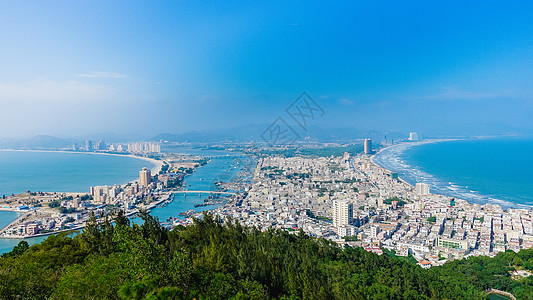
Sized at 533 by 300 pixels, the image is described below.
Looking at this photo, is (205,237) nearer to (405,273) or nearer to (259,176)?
(405,273)

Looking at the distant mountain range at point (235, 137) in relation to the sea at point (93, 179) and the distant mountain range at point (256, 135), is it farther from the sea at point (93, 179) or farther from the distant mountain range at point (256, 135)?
the sea at point (93, 179)

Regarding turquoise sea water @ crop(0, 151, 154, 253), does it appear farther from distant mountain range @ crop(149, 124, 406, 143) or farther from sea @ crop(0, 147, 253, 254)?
distant mountain range @ crop(149, 124, 406, 143)

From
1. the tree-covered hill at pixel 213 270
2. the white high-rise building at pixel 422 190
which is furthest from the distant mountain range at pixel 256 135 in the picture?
the tree-covered hill at pixel 213 270

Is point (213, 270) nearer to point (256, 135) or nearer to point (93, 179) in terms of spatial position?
point (93, 179)

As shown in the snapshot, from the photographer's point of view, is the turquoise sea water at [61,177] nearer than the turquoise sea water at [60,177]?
No

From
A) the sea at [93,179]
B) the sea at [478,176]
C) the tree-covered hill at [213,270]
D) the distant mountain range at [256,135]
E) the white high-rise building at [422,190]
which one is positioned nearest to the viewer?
the tree-covered hill at [213,270]

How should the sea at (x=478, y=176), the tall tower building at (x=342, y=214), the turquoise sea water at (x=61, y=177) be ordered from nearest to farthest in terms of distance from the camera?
the tall tower building at (x=342, y=214) → the sea at (x=478, y=176) → the turquoise sea water at (x=61, y=177)
